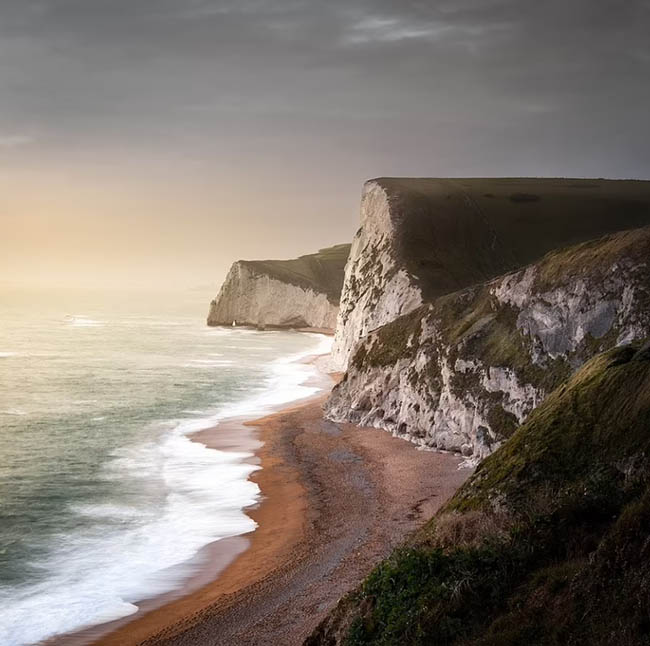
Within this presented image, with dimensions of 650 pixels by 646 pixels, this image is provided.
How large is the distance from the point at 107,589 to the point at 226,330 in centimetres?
13122

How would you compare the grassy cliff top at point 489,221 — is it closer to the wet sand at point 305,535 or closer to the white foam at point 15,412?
the wet sand at point 305,535

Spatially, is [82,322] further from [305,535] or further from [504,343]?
[305,535]

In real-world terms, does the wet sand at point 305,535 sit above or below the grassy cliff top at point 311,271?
below

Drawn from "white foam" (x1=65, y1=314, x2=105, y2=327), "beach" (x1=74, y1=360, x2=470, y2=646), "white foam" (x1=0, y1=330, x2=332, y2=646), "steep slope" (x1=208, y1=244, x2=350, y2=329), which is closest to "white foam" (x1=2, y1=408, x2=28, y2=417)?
"white foam" (x1=0, y1=330, x2=332, y2=646)

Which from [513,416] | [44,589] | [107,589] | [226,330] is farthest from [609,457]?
[226,330]

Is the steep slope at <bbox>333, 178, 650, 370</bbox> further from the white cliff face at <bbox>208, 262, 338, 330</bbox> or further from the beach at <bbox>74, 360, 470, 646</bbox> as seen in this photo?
the white cliff face at <bbox>208, 262, 338, 330</bbox>

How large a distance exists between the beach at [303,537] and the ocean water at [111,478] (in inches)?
53.6

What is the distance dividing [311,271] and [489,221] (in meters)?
73.8

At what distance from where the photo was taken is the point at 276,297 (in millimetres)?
160250

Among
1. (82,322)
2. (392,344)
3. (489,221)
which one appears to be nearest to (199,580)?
(392,344)

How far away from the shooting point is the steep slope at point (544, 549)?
38.8 ft

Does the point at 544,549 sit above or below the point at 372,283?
below

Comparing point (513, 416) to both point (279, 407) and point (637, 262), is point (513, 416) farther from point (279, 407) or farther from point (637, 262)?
point (279, 407)

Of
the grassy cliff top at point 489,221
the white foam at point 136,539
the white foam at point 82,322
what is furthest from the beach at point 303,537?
the white foam at point 82,322
